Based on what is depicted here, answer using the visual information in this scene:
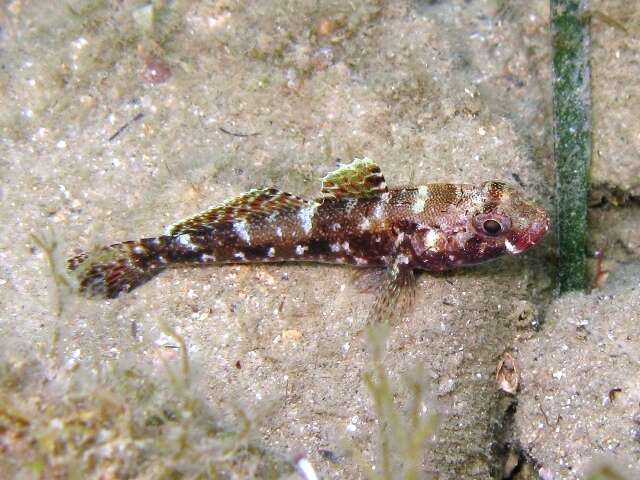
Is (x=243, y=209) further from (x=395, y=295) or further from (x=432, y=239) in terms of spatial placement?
(x=432, y=239)

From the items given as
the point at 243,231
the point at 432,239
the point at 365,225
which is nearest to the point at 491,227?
the point at 432,239

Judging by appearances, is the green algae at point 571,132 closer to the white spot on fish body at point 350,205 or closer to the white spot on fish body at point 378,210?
the white spot on fish body at point 378,210

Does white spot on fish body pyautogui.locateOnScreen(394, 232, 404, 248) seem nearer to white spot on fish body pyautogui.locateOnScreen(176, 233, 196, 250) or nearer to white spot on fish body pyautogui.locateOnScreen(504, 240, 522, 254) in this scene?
white spot on fish body pyautogui.locateOnScreen(504, 240, 522, 254)

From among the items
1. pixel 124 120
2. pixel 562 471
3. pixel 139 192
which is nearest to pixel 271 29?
pixel 124 120

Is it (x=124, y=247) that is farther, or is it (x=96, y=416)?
(x=124, y=247)

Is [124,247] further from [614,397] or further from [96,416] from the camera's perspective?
[614,397]

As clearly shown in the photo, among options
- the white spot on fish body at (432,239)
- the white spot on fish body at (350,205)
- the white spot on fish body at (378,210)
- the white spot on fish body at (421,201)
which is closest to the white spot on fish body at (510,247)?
the white spot on fish body at (432,239)
